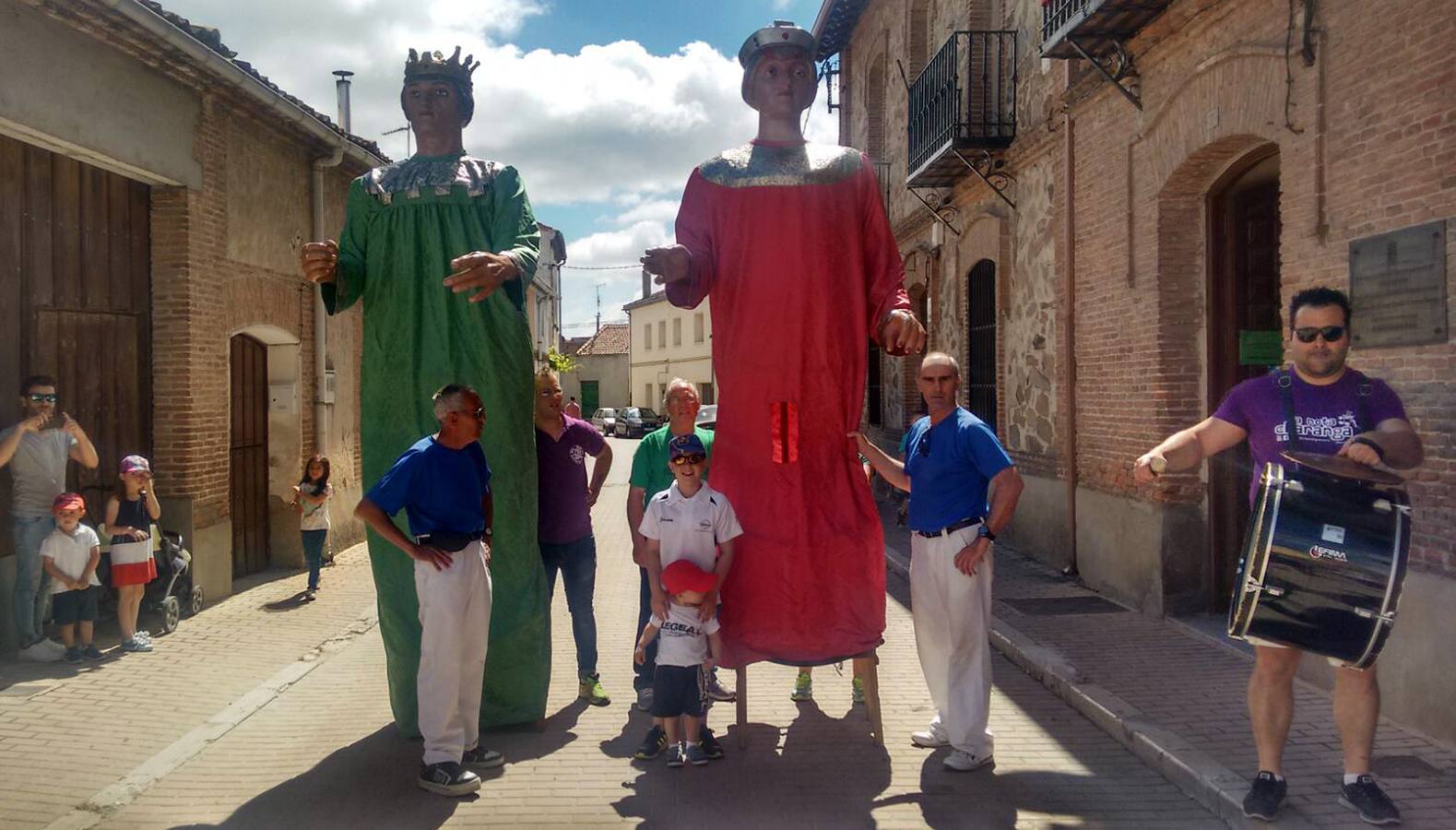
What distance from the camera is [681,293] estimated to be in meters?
4.31

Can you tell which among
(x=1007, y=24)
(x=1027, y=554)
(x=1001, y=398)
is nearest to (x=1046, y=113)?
(x=1007, y=24)

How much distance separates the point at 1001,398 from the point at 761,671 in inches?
252

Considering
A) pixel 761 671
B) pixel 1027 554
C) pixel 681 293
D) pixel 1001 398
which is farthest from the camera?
pixel 1001 398

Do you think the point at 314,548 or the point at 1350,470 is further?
the point at 314,548

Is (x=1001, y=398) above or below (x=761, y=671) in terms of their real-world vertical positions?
above

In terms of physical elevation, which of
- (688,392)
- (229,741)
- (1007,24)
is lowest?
(229,741)

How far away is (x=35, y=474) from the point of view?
253 inches

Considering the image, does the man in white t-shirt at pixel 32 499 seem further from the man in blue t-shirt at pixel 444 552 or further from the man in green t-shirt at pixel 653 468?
the man in green t-shirt at pixel 653 468

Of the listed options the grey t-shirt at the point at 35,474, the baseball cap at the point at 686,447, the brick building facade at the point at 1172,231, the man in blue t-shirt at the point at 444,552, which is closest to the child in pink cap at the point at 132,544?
the grey t-shirt at the point at 35,474

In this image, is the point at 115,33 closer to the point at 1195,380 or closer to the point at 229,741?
the point at 229,741

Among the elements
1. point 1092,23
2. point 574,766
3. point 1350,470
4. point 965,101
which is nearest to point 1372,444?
point 1350,470

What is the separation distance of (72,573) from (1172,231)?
7.81 meters

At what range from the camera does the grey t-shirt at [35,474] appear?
6.40 m

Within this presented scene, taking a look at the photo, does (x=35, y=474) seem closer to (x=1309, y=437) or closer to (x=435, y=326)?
(x=435, y=326)
